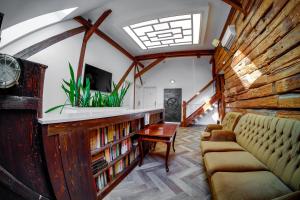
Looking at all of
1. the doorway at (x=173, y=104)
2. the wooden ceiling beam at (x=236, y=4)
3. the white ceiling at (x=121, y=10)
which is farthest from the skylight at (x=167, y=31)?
the doorway at (x=173, y=104)

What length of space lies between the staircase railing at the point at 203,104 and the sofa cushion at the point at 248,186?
17.4 feet

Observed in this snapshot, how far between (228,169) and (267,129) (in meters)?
0.74

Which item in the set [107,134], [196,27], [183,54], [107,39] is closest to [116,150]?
[107,134]

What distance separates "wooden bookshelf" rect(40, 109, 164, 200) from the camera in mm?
996

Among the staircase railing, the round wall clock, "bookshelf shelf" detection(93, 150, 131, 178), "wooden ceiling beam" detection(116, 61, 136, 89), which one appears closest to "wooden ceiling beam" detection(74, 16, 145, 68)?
"wooden ceiling beam" detection(116, 61, 136, 89)

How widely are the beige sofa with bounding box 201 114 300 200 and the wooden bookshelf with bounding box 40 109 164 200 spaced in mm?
1142

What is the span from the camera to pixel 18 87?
2.70 ft

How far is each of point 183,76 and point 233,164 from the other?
6673 millimetres

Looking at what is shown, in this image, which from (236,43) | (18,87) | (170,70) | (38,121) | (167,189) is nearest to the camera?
(18,87)

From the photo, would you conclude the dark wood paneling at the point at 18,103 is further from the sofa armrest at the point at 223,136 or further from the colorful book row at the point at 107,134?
the sofa armrest at the point at 223,136

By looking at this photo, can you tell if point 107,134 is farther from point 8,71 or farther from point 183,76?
point 183,76

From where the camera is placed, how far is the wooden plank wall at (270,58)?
54.2 inches

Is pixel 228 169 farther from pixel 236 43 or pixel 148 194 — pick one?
pixel 236 43

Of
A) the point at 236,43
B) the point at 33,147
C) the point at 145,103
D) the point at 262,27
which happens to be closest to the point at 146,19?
the point at 236,43
